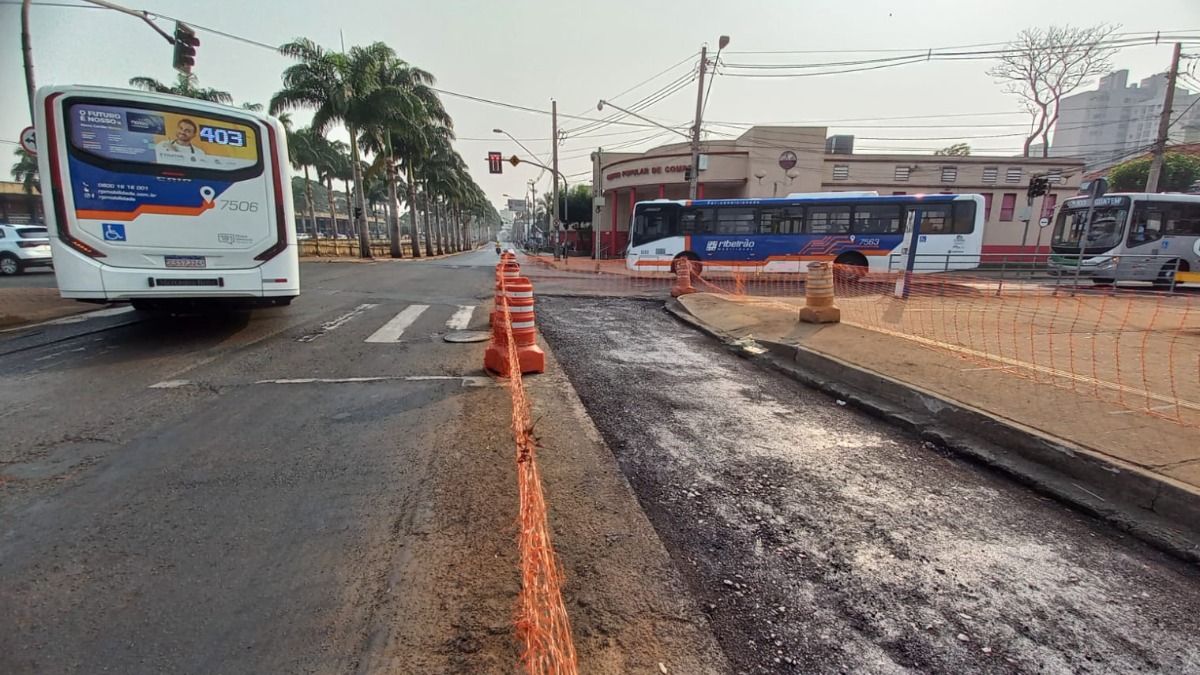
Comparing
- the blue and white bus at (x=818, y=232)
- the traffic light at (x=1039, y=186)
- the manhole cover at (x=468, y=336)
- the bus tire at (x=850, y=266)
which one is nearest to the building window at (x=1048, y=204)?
the traffic light at (x=1039, y=186)

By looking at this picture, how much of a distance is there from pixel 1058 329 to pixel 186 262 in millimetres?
13446

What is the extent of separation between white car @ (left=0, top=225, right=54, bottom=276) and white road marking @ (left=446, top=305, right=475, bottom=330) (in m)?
16.9

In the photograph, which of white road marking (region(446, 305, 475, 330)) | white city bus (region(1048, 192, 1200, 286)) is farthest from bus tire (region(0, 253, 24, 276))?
white city bus (region(1048, 192, 1200, 286))

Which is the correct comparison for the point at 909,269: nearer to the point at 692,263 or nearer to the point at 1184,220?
the point at 692,263

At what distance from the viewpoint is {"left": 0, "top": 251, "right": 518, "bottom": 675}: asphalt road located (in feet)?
6.72

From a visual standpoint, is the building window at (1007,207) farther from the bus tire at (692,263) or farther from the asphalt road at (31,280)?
the asphalt road at (31,280)

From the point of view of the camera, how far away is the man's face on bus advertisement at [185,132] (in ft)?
21.9

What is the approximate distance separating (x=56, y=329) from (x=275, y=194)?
13.2 feet

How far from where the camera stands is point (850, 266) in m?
18.7

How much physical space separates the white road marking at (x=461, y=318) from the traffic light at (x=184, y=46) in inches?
354

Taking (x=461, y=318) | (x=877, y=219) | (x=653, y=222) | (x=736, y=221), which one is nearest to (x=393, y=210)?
(x=653, y=222)

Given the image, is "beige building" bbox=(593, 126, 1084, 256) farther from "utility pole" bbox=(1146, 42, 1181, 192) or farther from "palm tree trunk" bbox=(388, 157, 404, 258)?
"palm tree trunk" bbox=(388, 157, 404, 258)

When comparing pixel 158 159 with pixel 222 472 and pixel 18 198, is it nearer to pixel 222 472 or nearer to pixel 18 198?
pixel 222 472

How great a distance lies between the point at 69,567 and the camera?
2.47 meters
